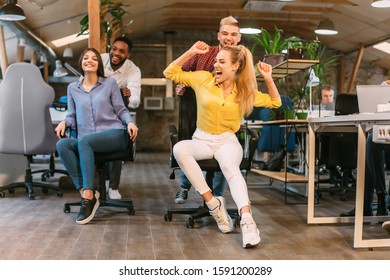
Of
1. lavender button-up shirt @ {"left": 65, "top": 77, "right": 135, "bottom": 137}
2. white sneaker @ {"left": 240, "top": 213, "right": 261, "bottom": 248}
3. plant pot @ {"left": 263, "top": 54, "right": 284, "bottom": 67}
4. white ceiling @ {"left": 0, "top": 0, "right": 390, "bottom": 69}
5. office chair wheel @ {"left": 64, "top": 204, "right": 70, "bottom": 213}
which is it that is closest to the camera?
white sneaker @ {"left": 240, "top": 213, "right": 261, "bottom": 248}

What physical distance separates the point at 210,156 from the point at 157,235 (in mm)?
529

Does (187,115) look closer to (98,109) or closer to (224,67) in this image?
(224,67)

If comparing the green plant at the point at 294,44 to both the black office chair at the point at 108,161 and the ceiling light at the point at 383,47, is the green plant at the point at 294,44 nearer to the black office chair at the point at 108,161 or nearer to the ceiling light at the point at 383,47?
the black office chair at the point at 108,161

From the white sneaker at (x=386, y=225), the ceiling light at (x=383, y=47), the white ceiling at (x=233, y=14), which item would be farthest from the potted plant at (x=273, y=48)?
the ceiling light at (x=383, y=47)

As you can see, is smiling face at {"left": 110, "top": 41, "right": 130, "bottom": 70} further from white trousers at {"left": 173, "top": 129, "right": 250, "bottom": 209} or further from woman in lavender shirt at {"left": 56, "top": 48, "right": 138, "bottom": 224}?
white trousers at {"left": 173, "top": 129, "right": 250, "bottom": 209}

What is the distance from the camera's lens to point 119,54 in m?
4.03

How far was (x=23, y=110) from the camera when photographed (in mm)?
4102

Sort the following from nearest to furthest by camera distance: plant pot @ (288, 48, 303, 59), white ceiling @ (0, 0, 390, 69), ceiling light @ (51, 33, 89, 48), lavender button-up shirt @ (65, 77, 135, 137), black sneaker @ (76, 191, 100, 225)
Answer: black sneaker @ (76, 191, 100, 225)
lavender button-up shirt @ (65, 77, 135, 137)
plant pot @ (288, 48, 303, 59)
white ceiling @ (0, 0, 390, 69)
ceiling light @ (51, 33, 89, 48)

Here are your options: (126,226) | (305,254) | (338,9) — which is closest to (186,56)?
(126,226)

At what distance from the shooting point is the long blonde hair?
9.82ft

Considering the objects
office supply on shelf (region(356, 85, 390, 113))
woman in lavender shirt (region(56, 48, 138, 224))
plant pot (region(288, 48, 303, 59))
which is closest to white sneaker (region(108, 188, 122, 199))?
woman in lavender shirt (region(56, 48, 138, 224))

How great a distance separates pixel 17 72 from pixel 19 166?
1.06 meters

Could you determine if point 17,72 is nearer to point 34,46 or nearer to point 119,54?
point 119,54

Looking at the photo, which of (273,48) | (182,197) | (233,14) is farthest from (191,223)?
(233,14)
